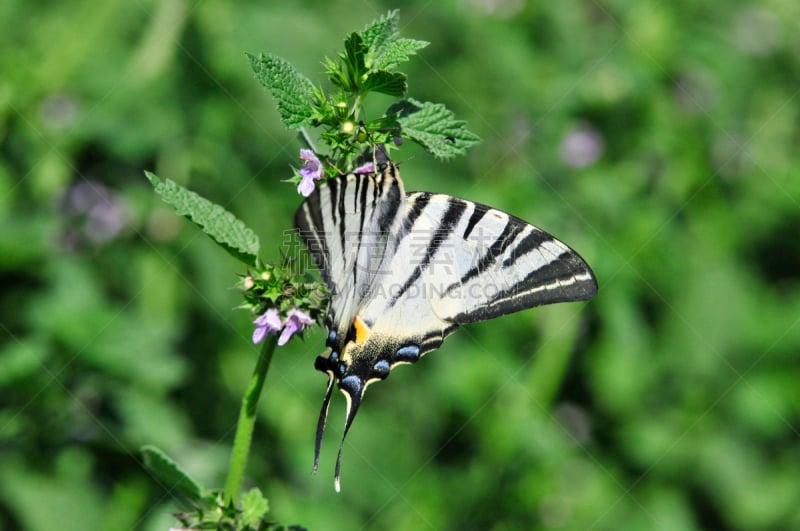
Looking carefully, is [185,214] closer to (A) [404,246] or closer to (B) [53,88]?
(A) [404,246]

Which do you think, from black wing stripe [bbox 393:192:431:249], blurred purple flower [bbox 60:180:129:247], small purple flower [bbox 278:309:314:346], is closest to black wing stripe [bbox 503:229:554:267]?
black wing stripe [bbox 393:192:431:249]

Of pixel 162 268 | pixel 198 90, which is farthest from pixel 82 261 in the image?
pixel 198 90

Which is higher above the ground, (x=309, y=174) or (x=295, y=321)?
(x=309, y=174)

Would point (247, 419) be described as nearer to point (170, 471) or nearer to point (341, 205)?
point (170, 471)

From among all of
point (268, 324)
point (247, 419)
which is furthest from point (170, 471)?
point (268, 324)

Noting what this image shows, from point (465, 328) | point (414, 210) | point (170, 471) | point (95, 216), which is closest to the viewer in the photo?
point (170, 471)

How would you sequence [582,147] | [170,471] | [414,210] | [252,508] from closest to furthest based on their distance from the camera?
[170,471]
[252,508]
[414,210]
[582,147]

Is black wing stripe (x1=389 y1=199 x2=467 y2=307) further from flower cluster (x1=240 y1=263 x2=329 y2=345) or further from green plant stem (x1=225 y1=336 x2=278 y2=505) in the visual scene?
green plant stem (x1=225 y1=336 x2=278 y2=505)
